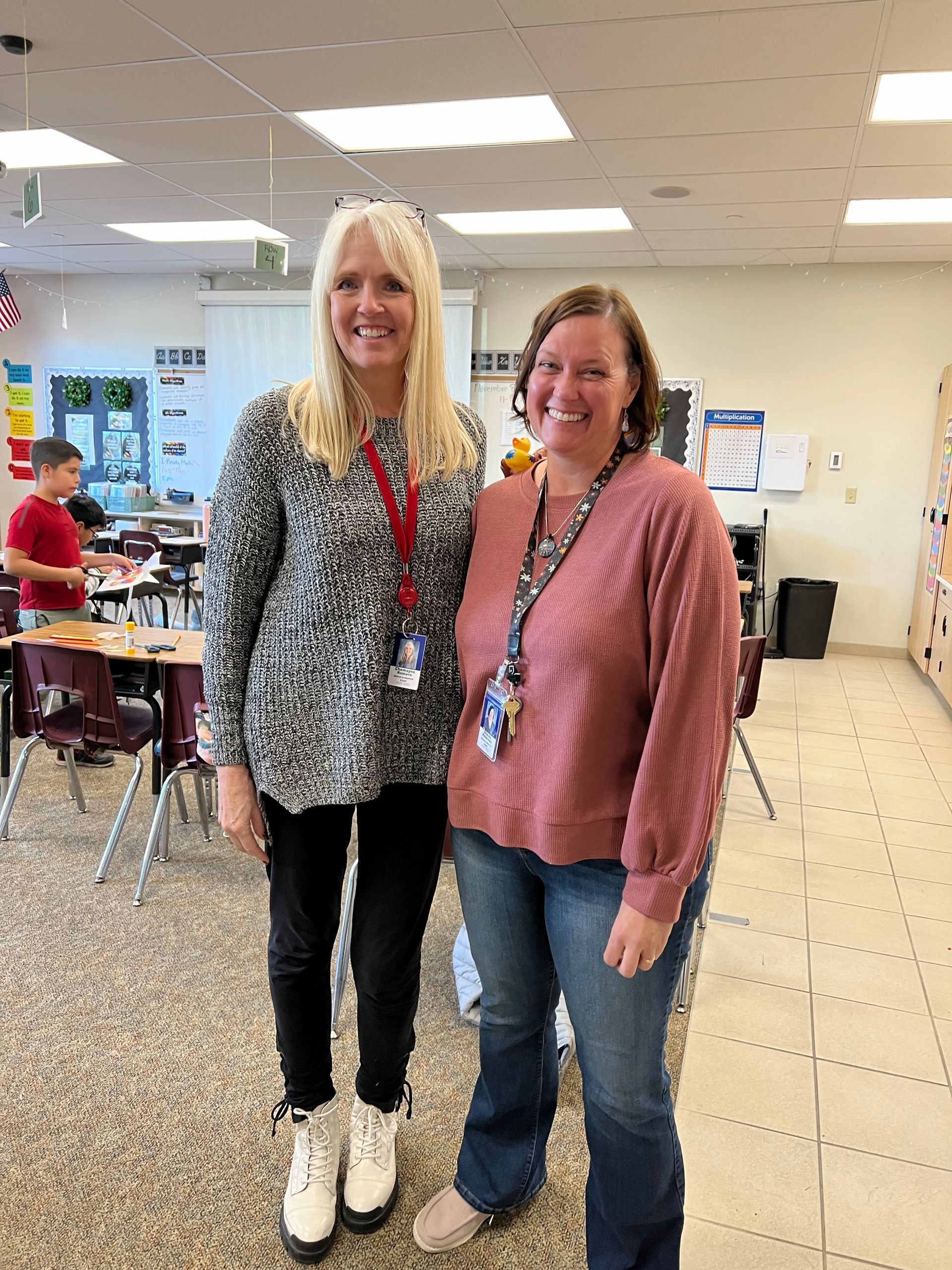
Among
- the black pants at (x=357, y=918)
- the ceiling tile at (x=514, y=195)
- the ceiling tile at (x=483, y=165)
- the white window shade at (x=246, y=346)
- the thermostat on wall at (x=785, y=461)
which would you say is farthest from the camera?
the white window shade at (x=246, y=346)

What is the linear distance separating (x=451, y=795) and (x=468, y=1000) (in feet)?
3.76

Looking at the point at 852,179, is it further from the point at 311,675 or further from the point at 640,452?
the point at 311,675

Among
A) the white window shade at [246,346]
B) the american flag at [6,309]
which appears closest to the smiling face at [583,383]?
the white window shade at [246,346]

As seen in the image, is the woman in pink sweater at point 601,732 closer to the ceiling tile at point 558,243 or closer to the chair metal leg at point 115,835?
the chair metal leg at point 115,835

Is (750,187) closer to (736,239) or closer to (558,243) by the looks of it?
(736,239)

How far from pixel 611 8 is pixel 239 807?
2.99 metres

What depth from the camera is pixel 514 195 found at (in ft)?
17.4

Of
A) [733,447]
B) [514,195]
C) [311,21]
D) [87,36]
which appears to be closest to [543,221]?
[514,195]

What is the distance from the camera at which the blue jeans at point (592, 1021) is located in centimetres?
122

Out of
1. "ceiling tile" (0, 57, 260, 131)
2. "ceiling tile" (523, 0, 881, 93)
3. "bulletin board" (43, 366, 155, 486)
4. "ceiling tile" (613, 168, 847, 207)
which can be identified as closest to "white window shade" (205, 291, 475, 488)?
"bulletin board" (43, 366, 155, 486)

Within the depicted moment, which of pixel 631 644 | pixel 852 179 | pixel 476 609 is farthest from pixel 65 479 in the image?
pixel 852 179

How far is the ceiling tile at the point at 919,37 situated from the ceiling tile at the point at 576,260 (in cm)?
345

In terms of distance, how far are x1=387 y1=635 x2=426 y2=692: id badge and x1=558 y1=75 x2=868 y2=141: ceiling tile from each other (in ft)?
10.9

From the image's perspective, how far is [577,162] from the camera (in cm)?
465
